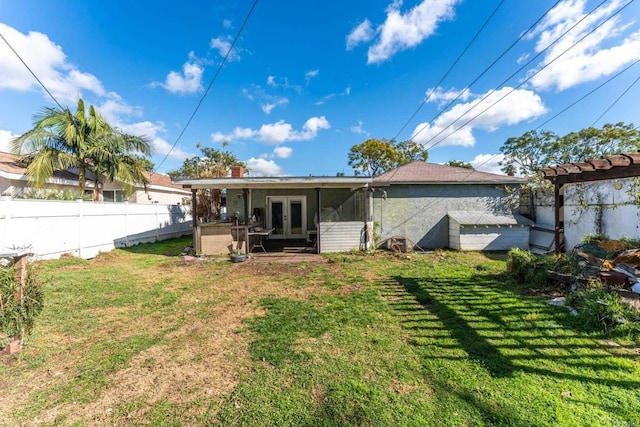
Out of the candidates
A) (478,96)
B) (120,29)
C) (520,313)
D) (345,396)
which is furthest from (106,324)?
(478,96)

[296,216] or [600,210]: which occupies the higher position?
[600,210]

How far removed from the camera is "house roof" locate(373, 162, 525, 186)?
10914 millimetres

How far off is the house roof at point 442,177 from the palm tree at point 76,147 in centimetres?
1165

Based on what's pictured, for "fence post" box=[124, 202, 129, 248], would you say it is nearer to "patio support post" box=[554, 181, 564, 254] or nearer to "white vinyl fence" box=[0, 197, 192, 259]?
"white vinyl fence" box=[0, 197, 192, 259]

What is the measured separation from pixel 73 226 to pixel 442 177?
13.9 m

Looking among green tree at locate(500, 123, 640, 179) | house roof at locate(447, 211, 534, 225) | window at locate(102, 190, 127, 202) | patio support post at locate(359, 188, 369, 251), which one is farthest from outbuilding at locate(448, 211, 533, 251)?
window at locate(102, 190, 127, 202)

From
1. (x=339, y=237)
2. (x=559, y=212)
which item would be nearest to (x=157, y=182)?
(x=339, y=237)

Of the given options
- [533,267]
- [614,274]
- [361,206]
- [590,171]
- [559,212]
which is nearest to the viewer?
[614,274]

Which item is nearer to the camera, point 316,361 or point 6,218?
point 316,361

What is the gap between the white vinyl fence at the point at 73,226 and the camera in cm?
669

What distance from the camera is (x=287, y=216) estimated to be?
1307cm

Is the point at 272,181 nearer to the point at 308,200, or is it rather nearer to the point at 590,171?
the point at 308,200

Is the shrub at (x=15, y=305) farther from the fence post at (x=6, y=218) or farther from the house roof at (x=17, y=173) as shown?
the house roof at (x=17, y=173)

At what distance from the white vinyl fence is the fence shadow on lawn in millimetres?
6453
